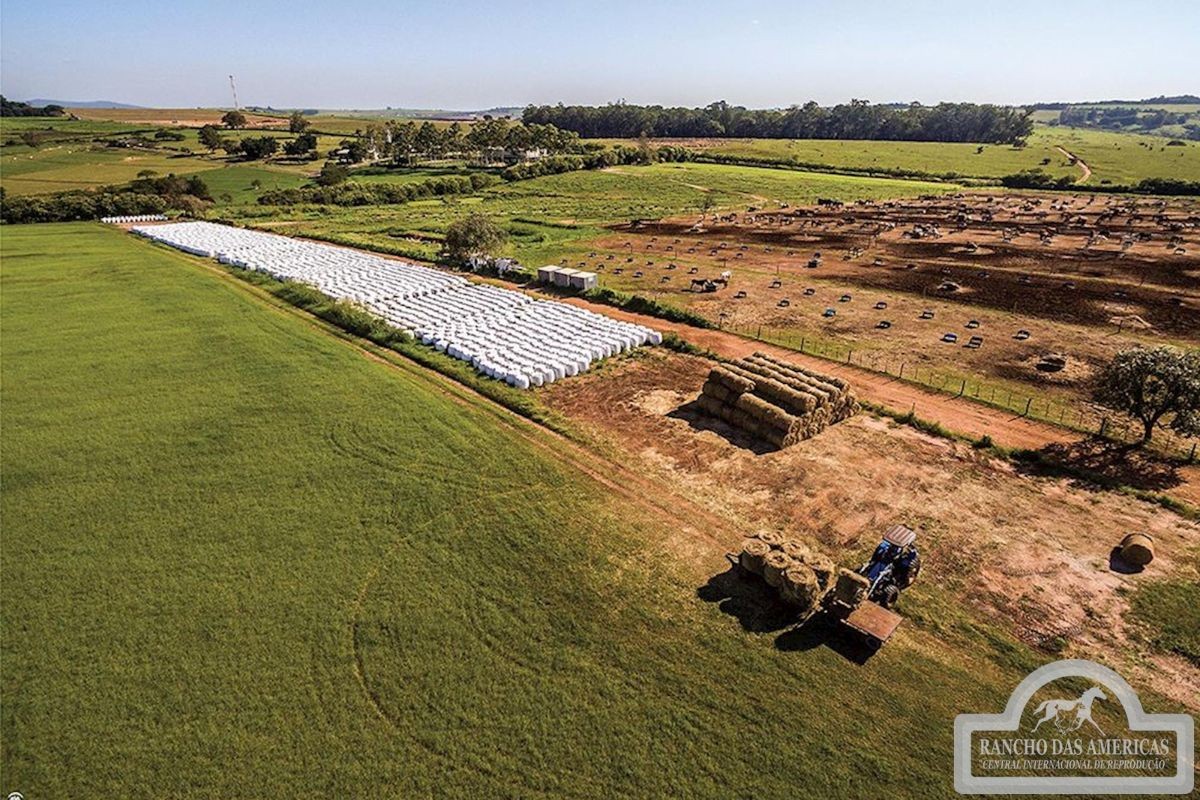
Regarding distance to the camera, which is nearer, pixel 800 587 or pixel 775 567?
pixel 800 587

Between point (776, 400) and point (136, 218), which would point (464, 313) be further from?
point (136, 218)

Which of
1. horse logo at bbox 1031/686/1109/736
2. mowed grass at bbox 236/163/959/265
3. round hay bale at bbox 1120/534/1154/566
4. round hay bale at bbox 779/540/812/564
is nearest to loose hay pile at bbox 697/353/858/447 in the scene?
round hay bale at bbox 779/540/812/564

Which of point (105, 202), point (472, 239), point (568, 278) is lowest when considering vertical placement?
point (568, 278)

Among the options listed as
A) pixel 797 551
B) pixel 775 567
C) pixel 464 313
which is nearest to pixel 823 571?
pixel 797 551

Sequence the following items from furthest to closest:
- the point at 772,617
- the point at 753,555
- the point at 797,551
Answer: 1. the point at 797,551
2. the point at 753,555
3. the point at 772,617

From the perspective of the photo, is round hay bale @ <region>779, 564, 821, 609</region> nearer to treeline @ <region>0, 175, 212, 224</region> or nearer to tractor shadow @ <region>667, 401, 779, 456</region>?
tractor shadow @ <region>667, 401, 779, 456</region>

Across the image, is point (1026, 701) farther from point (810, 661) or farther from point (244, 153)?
point (244, 153)
